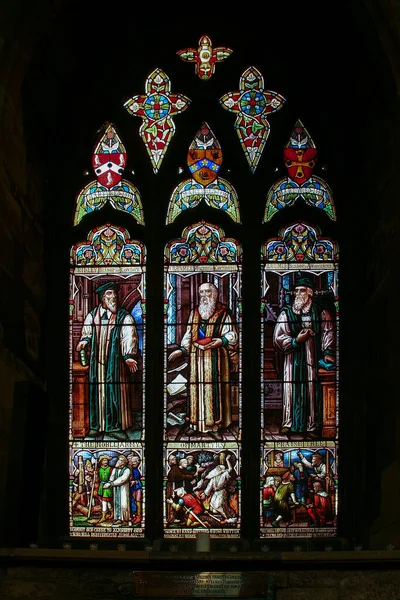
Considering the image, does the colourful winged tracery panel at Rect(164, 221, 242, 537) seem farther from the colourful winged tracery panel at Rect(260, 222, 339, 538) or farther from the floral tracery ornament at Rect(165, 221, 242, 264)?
the colourful winged tracery panel at Rect(260, 222, 339, 538)

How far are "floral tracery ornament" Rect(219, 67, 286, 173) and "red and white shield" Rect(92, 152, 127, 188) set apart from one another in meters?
0.96

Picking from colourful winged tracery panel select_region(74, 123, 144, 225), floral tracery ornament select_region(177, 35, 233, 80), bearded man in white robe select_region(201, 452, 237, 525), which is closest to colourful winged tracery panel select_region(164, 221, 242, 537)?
bearded man in white robe select_region(201, 452, 237, 525)

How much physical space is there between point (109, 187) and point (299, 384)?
2.24 meters

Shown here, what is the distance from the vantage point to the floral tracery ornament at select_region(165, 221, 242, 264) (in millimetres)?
12828

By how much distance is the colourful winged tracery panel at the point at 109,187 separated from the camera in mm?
13086

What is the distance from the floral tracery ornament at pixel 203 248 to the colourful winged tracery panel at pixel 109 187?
0.37 m

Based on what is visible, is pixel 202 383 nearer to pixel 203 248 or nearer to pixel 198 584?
pixel 203 248

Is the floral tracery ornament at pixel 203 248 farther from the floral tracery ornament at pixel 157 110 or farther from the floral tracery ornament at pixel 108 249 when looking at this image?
the floral tracery ornament at pixel 157 110

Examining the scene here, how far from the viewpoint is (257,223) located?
12922 mm
